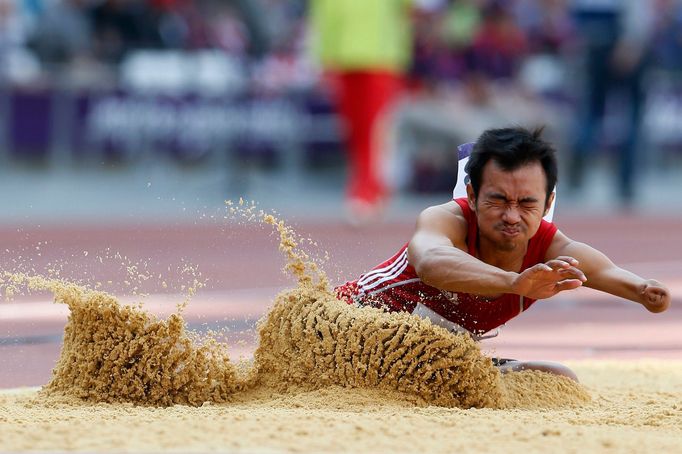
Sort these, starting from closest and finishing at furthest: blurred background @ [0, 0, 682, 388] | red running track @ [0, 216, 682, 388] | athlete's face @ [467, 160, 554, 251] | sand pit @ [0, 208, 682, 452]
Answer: sand pit @ [0, 208, 682, 452] → athlete's face @ [467, 160, 554, 251] → red running track @ [0, 216, 682, 388] → blurred background @ [0, 0, 682, 388]

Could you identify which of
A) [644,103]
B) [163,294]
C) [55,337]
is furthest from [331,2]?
[163,294]

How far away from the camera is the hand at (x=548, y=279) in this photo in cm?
491

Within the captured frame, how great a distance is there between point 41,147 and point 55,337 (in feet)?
30.2

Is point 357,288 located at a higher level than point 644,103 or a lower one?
lower

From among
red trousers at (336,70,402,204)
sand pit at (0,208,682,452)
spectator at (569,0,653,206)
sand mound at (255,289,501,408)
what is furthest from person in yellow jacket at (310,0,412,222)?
sand mound at (255,289,501,408)

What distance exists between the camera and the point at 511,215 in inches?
214

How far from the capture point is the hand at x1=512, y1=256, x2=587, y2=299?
491 centimetres

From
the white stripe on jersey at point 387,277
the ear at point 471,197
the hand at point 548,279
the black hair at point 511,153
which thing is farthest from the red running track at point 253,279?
the hand at point 548,279

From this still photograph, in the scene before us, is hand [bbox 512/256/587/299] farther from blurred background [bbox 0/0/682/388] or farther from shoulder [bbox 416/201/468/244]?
blurred background [bbox 0/0/682/388]

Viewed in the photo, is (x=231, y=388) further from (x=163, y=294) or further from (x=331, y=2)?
(x=331, y=2)

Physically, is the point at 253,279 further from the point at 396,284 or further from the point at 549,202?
the point at 549,202

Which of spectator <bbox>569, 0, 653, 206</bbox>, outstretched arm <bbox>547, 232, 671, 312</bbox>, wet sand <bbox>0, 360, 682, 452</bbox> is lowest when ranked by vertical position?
wet sand <bbox>0, 360, 682, 452</bbox>

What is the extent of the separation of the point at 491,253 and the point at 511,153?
49cm

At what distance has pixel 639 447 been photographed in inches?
183
